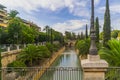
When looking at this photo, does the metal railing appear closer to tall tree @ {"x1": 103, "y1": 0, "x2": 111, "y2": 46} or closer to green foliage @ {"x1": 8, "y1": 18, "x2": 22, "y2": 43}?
tall tree @ {"x1": 103, "y1": 0, "x2": 111, "y2": 46}

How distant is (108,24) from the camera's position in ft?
107

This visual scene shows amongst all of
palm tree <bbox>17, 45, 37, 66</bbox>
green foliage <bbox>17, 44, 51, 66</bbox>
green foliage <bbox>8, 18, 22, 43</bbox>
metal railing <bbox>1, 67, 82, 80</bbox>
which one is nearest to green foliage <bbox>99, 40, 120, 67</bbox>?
metal railing <bbox>1, 67, 82, 80</bbox>

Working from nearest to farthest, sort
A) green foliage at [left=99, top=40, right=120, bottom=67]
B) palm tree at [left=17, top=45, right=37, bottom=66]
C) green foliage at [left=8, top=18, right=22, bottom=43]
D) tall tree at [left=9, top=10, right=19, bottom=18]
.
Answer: green foliage at [left=99, top=40, right=120, bottom=67] < palm tree at [left=17, top=45, right=37, bottom=66] < green foliage at [left=8, top=18, right=22, bottom=43] < tall tree at [left=9, top=10, right=19, bottom=18]

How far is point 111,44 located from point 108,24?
22.6 m

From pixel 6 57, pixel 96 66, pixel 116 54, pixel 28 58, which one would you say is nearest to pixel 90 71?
pixel 96 66

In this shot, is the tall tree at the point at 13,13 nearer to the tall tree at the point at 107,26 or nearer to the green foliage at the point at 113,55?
the tall tree at the point at 107,26

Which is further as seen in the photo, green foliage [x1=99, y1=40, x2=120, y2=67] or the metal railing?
green foliage [x1=99, y1=40, x2=120, y2=67]

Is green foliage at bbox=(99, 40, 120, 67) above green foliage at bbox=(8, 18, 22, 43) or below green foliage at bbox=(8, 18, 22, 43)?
below

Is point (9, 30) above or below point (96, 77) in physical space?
above


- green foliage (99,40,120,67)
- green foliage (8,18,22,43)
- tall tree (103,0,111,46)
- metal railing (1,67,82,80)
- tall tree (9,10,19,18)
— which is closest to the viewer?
metal railing (1,67,82,80)

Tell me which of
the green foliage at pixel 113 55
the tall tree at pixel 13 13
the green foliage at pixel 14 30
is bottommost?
the green foliage at pixel 113 55

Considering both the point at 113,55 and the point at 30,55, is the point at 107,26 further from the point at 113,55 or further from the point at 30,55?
the point at 113,55

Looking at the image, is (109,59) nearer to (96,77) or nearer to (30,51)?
(96,77)

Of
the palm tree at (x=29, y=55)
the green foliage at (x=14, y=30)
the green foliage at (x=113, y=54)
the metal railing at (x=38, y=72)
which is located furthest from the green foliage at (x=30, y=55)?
the green foliage at (x=113, y=54)
